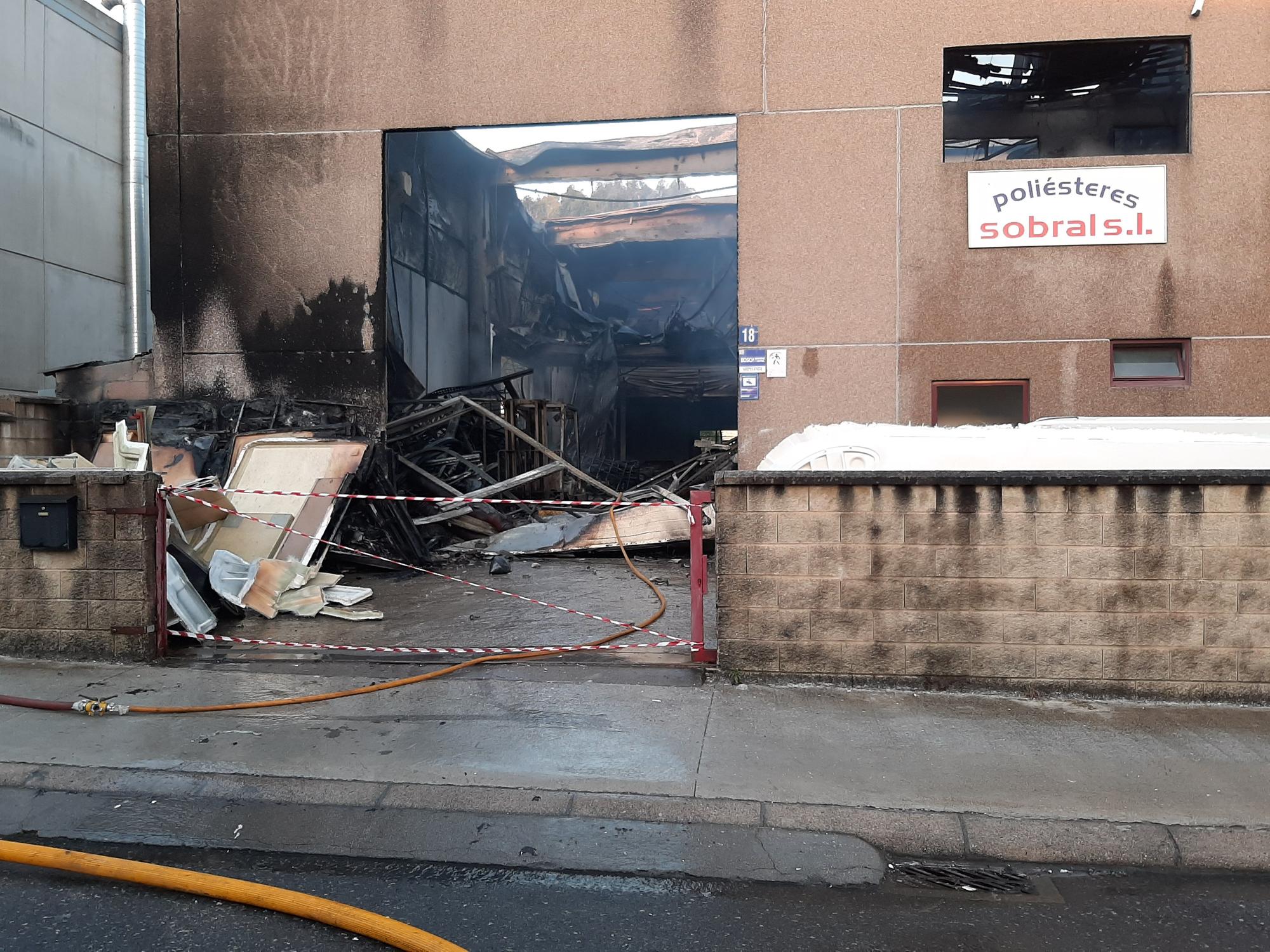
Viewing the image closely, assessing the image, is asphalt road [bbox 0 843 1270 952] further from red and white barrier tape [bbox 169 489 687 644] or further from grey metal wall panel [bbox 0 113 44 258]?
grey metal wall panel [bbox 0 113 44 258]

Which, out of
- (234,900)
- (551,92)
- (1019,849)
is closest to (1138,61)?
(551,92)

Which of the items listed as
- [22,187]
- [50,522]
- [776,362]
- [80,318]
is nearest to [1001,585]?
[776,362]

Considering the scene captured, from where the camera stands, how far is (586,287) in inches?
1006

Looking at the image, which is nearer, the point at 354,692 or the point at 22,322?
the point at 354,692

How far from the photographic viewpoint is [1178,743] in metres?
5.05

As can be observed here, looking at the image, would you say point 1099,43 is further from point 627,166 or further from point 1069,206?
point 627,166

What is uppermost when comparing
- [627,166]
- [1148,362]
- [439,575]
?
[627,166]

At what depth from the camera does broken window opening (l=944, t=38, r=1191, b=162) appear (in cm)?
1110

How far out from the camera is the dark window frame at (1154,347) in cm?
1082

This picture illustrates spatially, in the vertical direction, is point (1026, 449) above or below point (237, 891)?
above

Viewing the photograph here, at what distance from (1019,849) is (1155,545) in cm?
262

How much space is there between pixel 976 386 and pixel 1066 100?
373 centimetres

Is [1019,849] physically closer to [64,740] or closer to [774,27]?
[64,740]

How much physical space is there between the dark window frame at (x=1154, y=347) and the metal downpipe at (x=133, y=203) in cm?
1675
